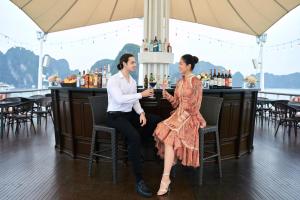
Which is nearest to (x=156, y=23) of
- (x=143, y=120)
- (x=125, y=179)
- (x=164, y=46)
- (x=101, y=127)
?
(x=164, y=46)

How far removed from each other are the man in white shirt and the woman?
29 centimetres

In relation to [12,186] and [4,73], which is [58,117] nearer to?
[12,186]

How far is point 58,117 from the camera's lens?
5.30 meters

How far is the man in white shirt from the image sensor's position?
360 centimetres

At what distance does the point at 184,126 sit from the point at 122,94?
833mm

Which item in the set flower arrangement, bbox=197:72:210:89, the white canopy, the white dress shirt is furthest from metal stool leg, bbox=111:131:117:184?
the white canopy

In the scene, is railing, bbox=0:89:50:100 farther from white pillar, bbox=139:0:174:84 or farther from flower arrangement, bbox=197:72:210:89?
flower arrangement, bbox=197:72:210:89

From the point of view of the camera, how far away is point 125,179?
13.0 feet

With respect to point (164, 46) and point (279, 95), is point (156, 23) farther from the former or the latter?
point (279, 95)

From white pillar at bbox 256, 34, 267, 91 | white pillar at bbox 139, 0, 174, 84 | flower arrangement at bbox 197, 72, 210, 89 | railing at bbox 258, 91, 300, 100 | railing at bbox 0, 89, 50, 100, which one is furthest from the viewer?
white pillar at bbox 256, 34, 267, 91

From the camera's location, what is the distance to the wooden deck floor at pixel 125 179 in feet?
11.3

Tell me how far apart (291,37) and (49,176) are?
33.1ft

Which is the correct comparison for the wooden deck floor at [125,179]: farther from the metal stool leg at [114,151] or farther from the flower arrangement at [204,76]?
the flower arrangement at [204,76]

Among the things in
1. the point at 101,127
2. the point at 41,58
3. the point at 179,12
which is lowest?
the point at 101,127
